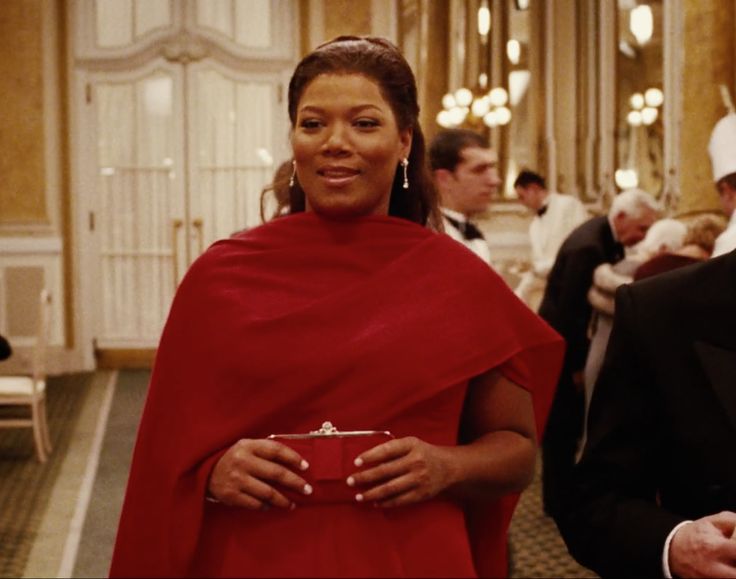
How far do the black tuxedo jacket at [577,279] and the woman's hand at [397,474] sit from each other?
125 inches

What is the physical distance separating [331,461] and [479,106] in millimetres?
8312

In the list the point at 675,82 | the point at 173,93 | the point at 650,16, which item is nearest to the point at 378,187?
the point at 675,82

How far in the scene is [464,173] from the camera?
3469 millimetres

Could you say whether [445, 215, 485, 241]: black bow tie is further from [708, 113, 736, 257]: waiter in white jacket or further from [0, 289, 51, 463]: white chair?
[0, 289, 51, 463]: white chair

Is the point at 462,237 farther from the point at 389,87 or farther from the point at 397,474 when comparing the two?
the point at 397,474

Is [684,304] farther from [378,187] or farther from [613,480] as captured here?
[378,187]

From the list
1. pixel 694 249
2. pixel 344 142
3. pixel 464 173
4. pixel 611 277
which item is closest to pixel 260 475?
pixel 344 142

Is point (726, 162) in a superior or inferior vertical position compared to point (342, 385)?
superior

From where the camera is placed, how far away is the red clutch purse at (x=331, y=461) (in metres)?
1.40

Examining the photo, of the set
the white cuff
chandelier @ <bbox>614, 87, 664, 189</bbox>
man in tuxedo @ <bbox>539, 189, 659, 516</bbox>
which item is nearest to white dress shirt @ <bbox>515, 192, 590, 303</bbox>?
chandelier @ <bbox>614, 87, 664, 189</bbox>

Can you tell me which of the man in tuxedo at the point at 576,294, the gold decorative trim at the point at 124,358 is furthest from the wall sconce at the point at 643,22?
the gold decorative trim at the point at 124,358

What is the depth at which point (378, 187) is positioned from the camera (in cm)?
154

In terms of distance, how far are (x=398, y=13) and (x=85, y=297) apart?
3605mm

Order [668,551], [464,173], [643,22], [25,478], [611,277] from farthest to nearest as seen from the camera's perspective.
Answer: [643,22], [25,478], [611,277], [464,173], [668,551]
